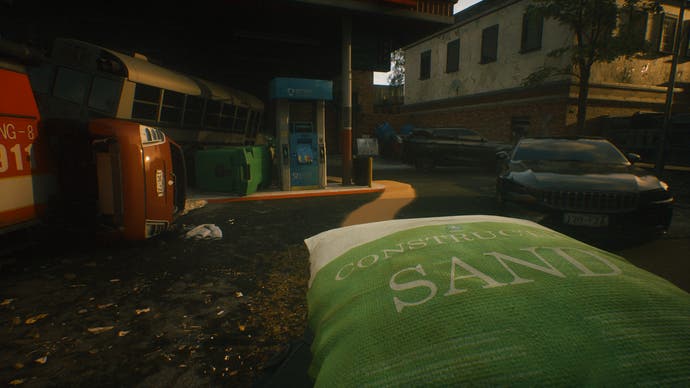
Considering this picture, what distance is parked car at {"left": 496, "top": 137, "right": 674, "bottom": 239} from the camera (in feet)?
13.4

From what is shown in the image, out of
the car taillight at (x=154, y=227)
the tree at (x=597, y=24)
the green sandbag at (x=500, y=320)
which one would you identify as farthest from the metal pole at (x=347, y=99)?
the green sandbag at (x=500, y=320)

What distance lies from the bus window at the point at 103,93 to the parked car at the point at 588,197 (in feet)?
23.3

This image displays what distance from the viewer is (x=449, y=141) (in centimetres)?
1398

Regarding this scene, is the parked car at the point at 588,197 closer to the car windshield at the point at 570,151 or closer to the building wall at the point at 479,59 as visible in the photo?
the car windshield at the point at 570,151

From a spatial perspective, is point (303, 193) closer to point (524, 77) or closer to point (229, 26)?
point (229, 26)

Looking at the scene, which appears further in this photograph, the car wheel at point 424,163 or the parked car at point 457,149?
the car wheel at point 424,163

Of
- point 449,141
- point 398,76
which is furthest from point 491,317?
point 398,76

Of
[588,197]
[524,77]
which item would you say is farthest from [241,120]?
[524,77]

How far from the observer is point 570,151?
5609mm

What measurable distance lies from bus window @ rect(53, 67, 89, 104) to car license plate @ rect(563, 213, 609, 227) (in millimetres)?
8377

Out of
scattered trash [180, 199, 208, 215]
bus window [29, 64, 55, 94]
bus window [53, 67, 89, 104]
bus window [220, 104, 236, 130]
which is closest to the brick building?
bus window [220, 104, 236, 130]

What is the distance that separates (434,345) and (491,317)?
0.17m

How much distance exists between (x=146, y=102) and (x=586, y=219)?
799 cm

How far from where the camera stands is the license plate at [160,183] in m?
4.20
